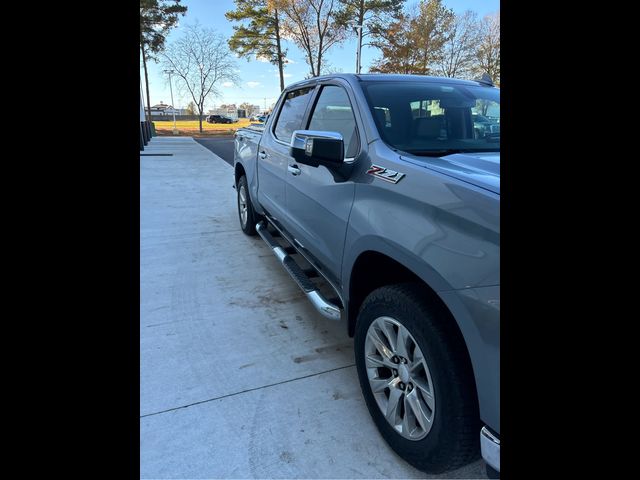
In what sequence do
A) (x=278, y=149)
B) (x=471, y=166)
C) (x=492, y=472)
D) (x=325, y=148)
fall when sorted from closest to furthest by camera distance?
(x=492, y=472), (x=471, y=166), (x=325, y=148), (x=278, y=149)

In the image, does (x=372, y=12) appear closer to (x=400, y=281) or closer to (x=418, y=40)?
→ (x=418, y=40)

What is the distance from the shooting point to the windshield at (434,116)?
2.27m

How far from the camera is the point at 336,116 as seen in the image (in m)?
2.79

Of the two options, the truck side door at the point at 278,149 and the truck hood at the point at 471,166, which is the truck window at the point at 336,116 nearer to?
the truck side door at the point at 278,149

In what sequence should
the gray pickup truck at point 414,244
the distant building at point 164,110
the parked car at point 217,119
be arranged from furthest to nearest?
the distant building at point 164,110 → the parked car at point 217,119 → the gray pickup truck at point 414,244

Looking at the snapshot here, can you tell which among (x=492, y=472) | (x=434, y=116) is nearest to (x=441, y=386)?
(x=492, y=472)

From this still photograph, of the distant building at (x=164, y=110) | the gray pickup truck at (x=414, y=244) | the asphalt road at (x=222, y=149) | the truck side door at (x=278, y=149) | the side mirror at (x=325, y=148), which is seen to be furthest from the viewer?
the distant building at (x=164, y=110)

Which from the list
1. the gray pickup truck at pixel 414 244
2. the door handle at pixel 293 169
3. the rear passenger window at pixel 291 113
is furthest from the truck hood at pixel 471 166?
the rear passenger window at pixel 291 113

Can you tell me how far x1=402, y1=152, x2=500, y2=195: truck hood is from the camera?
1.48 m

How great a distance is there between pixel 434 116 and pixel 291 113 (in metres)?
1.60

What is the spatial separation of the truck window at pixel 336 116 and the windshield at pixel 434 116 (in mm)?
163
